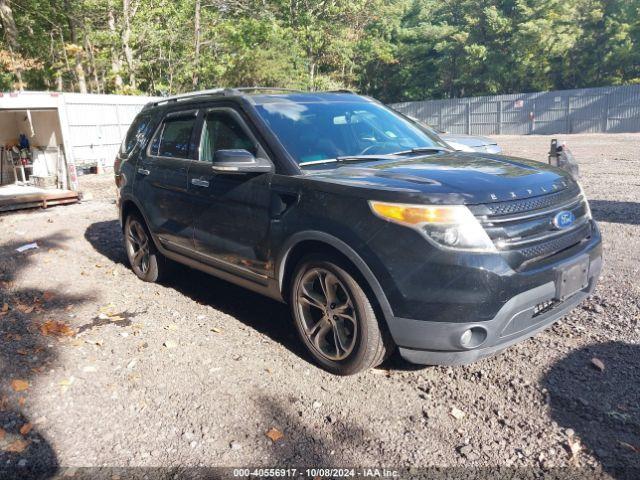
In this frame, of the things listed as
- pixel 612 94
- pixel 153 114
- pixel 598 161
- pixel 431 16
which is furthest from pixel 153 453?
pixel 431 16

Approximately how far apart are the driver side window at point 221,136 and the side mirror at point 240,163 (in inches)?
8.9

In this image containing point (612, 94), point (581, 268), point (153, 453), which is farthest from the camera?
point (612, 94)

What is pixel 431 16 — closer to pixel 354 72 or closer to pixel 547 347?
pixel 354 72

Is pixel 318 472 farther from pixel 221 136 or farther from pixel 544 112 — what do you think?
pixel 544 112

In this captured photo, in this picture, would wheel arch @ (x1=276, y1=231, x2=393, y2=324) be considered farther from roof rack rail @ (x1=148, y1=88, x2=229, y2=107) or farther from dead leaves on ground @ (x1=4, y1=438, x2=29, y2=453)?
dead leaves on ground @ (x1=4, y1=438, x2=29, y2=453)

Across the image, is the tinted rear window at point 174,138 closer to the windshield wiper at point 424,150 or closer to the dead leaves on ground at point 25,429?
the windshield wiper at point 424,150

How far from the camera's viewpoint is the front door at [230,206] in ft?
12.8

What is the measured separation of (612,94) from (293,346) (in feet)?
99.1

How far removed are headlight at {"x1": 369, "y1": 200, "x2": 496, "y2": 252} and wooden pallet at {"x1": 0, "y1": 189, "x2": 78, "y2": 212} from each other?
9915 mm

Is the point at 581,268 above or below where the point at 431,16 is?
below

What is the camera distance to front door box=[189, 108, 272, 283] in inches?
153

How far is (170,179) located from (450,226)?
2893mm

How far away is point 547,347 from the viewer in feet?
12.5

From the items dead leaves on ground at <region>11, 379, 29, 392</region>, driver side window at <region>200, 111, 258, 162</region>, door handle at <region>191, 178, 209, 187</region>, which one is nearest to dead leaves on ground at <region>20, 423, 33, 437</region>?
dead leaves on ground at <region>11, 379, 29, 392</region>
